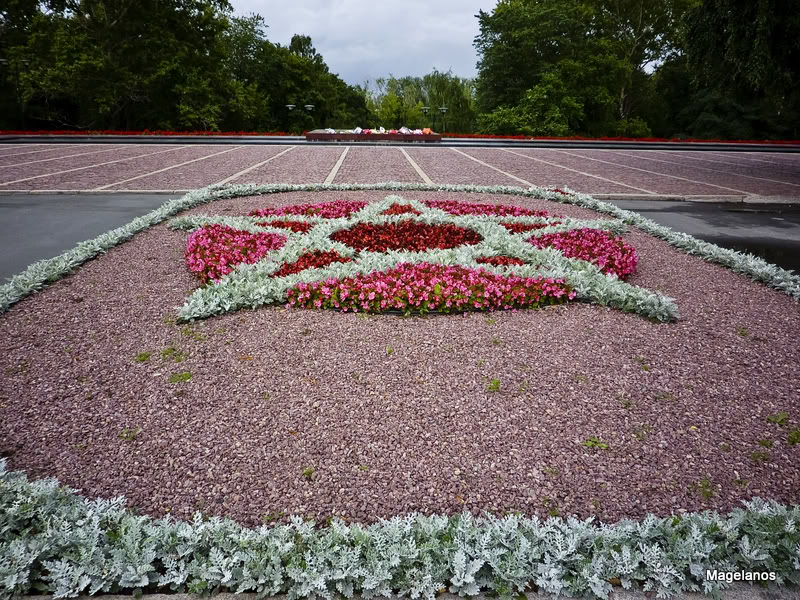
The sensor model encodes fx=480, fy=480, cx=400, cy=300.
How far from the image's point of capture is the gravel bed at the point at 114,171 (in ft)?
32.8

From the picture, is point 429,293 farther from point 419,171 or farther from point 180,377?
point 419,171

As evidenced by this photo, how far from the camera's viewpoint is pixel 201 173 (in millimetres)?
12234

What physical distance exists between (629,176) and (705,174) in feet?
8.66

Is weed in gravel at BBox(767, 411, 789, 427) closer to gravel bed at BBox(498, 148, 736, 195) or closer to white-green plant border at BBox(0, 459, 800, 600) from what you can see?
white-green plant border at BBox(0, 459, 800, 600)

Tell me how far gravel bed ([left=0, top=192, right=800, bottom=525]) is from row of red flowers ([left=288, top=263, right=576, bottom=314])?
15cm

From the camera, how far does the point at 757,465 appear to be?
8.04ft

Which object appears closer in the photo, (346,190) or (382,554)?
(382,554)

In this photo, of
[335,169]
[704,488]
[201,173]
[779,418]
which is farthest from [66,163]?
[779,418]

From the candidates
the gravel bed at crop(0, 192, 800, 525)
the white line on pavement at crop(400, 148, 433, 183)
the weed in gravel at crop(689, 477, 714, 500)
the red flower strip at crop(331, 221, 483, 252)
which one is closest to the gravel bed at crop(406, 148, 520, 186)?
the white line on pavement at crop(400, 148, 433, 183)

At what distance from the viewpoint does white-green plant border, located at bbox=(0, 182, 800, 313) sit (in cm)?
475

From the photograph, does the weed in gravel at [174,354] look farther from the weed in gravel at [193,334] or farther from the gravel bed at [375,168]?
the gravel bed at [375,168]

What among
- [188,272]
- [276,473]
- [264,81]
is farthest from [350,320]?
[264,81]

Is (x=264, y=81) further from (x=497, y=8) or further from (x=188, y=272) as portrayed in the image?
(x=188, y=272)

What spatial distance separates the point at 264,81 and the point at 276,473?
44.3 m
